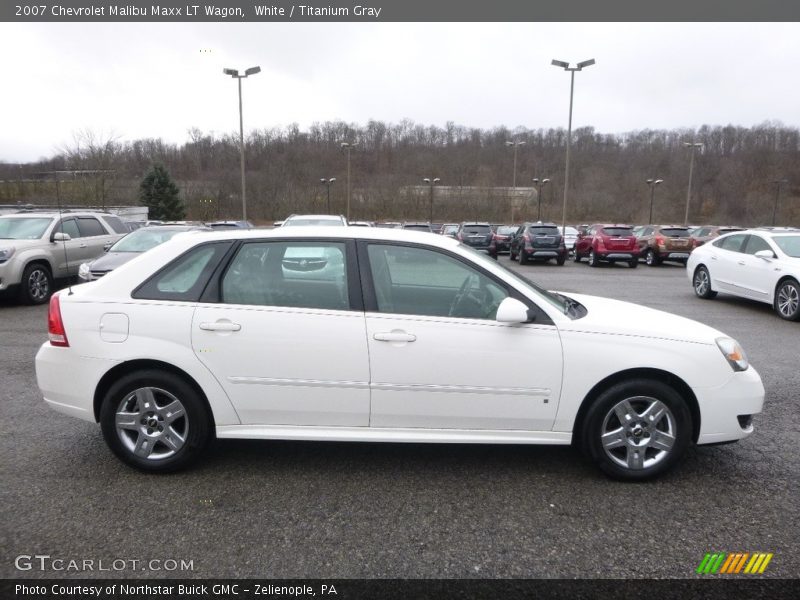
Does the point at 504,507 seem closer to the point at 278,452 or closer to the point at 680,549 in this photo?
the point at 680,549

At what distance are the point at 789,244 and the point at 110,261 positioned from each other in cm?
1257

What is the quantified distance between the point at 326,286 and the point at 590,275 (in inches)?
660

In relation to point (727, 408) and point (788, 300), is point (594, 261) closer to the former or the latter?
point (788, 300)

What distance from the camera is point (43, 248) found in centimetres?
1111

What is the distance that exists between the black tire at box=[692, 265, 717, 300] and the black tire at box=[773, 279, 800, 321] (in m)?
2.22

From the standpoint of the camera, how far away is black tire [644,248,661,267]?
23047 millimetres

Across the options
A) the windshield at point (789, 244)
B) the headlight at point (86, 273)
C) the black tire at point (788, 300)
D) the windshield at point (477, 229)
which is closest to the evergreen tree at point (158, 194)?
the windshield at point (477, 229)

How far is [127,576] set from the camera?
105 inches

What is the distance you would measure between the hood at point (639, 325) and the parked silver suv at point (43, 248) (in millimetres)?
10883

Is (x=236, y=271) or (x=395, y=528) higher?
(x=236, y=271)

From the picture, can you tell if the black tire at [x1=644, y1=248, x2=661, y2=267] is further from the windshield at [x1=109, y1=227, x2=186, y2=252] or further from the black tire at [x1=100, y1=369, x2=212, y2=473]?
the black tire at [x1=100, y1=369, x2=212, y2=473]

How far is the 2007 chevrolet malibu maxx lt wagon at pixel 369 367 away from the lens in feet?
11.5

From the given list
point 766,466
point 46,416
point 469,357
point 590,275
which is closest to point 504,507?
point 469,357

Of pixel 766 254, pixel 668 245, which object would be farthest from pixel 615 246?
pixel 766 254
